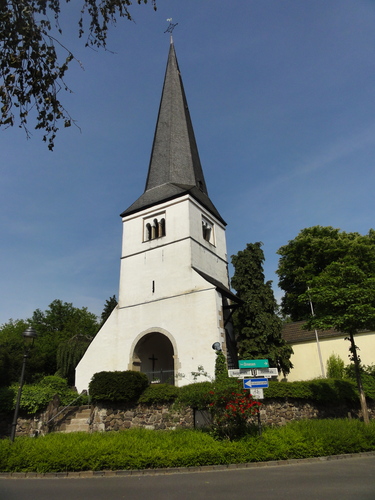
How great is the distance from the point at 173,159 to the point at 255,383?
56.6 ft

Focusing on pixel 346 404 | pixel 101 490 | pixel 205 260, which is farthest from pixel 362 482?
pixel 205 260

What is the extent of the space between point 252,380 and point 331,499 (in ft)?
14.3

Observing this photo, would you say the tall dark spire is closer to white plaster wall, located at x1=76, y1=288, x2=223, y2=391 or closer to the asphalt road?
white plaster wall, located at x1=76, y1=288, x2=223, y2=391

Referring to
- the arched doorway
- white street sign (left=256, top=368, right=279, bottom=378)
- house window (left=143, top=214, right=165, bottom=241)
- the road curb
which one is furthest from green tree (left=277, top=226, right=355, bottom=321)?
the road curb

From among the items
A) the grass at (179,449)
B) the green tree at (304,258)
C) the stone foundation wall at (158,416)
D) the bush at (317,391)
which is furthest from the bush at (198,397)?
the green tree at (304,258)

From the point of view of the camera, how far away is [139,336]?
18.0 m

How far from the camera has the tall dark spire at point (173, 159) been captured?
71.1 feet

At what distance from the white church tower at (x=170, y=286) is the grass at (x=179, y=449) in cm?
657

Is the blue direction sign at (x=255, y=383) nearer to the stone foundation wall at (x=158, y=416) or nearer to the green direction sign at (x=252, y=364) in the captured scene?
the green direction sign at (x=252, y=364)

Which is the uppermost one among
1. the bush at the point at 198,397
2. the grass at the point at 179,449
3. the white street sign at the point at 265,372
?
the white street sign at the point at 265,372

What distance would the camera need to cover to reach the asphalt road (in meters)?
5.33

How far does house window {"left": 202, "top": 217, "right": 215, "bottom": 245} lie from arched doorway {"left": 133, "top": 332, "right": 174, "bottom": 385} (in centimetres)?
648

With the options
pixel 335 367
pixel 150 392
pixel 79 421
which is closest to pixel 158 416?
pixel 150 392

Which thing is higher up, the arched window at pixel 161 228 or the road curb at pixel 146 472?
the arched window at pixel 161 228
